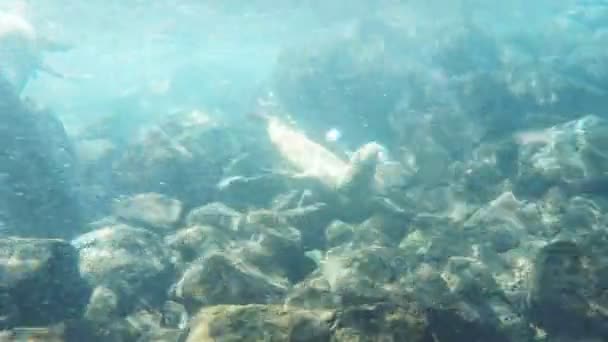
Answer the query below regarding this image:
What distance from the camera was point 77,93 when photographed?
48.1 m

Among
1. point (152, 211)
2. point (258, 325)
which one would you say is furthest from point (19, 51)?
point (258, 325)

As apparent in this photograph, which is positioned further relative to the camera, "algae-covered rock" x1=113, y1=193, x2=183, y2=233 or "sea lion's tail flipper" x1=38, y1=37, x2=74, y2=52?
"sea lion's tail flipper" x1=38, y1=37, x2=74, y2=52

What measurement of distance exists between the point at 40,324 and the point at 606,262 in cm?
713

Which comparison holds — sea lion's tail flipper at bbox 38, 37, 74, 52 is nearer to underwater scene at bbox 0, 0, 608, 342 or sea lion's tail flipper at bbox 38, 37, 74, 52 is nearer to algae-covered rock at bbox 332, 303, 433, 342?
underwater scene at bbox 0, 0, 608, 342

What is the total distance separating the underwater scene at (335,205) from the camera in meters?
5.77

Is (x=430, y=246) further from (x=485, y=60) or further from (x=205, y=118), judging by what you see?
(x=485, y=60)

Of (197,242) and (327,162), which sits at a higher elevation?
(197,242)

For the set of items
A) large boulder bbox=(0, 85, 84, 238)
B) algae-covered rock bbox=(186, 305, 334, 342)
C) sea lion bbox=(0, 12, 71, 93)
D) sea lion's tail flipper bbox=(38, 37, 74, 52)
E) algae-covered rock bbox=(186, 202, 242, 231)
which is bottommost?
sea lion's tail flipper bbox=(38, 37, 74, 52)

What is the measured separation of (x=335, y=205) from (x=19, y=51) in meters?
17.7

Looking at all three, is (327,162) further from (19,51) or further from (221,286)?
(19,51)

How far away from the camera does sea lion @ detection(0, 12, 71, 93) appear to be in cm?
2025

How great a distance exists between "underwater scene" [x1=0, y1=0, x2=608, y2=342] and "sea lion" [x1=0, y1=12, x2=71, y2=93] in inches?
3.9

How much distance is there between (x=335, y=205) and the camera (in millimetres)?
10297

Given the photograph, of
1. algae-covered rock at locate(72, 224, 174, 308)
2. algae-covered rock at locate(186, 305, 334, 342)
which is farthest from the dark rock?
algae-covered rock at locate(186, 305, 334, 342)
